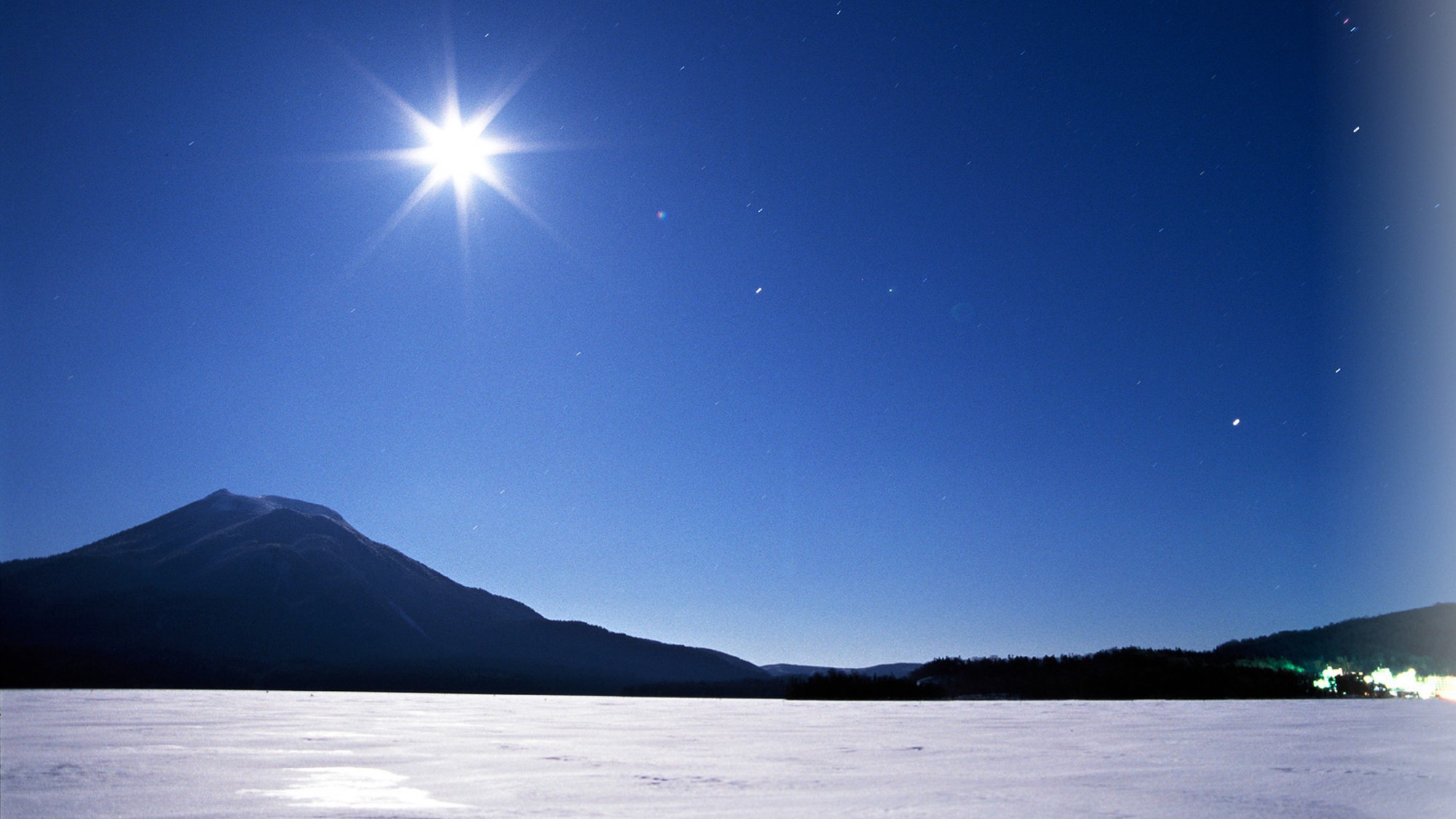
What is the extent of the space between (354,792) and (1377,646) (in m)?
154

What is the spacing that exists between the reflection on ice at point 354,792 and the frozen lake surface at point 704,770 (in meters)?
0.04

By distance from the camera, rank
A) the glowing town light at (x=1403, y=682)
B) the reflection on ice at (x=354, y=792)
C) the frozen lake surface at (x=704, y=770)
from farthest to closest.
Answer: the glowing town light at (x=1403, y=682) → the frozen lake surface at (x=704, y=770) → the reflection on ice at (x=354, y=792)

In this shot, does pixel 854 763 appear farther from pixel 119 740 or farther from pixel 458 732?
pixel 119 740

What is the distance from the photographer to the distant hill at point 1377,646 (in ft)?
383

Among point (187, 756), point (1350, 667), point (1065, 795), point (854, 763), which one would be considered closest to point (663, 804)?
point (1065, 795)

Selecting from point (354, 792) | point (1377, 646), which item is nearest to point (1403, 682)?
point (1377, 646)

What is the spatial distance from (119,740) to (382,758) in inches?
228

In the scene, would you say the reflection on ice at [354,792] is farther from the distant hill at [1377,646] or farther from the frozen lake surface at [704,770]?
the distant hill at [1377,646]

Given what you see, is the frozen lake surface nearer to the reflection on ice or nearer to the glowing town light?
the reflection on ice

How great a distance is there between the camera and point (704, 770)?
11.5 meters

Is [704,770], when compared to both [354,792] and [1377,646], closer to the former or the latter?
[354,792]

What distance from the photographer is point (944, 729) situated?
22.1 meters

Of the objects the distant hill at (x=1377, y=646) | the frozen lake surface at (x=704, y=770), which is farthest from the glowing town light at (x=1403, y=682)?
the frozen lake surface at (x=704, y=770)

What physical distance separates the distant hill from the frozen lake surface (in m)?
109
